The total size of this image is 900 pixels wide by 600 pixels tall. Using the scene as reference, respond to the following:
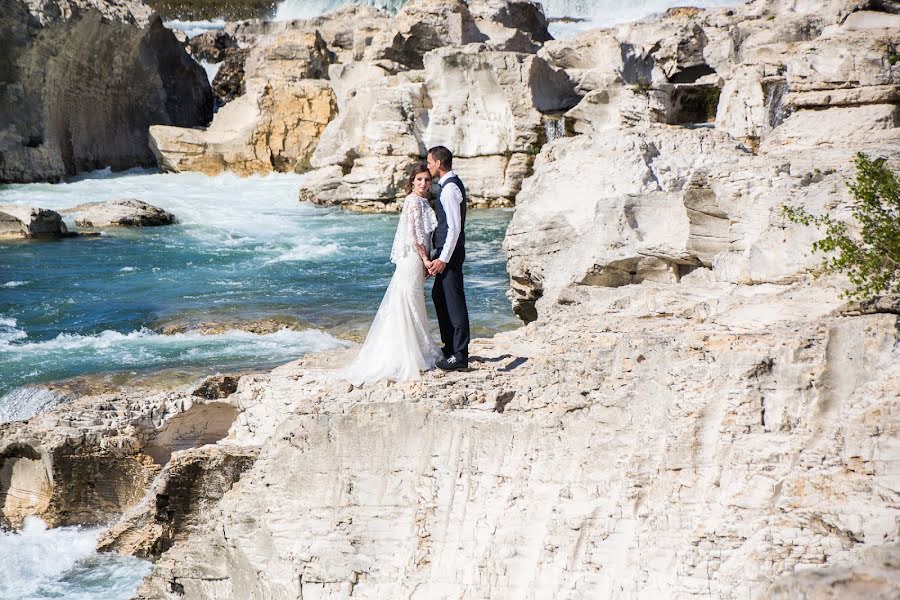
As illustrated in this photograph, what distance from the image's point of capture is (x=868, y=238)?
411 cm

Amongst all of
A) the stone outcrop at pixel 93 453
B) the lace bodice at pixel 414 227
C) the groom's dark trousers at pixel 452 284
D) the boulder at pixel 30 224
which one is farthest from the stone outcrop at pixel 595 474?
the boulder at pixel 30 224

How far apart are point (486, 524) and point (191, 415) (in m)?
3.21

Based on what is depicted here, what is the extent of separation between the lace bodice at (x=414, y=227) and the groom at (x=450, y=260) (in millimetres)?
49

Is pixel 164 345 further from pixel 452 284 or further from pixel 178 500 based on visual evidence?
pixel 452 284

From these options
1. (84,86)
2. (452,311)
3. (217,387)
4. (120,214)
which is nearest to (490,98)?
(120,214)

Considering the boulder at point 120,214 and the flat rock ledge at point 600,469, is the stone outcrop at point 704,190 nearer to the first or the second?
the flat rock ledge at point 600,469

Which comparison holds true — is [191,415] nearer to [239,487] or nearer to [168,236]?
[239,487]

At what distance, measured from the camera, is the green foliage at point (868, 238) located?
12.9ft

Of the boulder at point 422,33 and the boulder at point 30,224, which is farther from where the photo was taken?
the boulder at point 422,33

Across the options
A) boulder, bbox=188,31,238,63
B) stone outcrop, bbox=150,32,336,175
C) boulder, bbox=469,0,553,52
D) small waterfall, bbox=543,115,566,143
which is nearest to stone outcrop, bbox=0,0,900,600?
small waterfall, bbox=543,115,566,143

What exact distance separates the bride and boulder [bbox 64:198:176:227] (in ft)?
56.8

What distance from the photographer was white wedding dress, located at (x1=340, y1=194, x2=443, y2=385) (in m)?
5.02

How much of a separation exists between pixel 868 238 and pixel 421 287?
7.45 ft

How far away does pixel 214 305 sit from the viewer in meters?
12.6
